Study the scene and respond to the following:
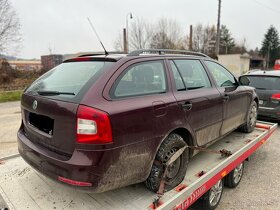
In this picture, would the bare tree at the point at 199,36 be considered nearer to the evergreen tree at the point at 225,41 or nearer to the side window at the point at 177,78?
the evergreen tree at the point at 225,41

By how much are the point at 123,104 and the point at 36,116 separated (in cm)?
99

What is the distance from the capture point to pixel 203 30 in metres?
53.4

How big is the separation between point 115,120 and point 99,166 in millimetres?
398

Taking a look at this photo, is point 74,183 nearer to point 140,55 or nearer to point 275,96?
point 140,55

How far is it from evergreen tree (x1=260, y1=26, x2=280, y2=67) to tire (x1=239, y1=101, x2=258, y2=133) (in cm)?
7072

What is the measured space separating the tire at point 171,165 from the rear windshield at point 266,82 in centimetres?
519

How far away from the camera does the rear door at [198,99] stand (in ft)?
9.47

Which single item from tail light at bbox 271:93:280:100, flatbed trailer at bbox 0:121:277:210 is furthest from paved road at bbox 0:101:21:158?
tail light at bbox 271:93:280:100

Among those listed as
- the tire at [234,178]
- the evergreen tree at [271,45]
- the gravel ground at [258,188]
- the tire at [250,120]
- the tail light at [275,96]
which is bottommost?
the gravel ground at [258,188]

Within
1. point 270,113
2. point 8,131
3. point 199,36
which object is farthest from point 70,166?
point 199,36

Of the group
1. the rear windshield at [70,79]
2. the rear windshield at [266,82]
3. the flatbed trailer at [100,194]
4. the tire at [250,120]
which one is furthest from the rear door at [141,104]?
the rear windshield at [266,82]

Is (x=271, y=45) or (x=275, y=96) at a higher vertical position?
(x=271, y=45)

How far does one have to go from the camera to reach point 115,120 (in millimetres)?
2061

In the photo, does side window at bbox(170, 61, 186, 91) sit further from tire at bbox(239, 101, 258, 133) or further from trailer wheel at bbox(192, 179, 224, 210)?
tire at bbox(239, 101, 258, 133)
